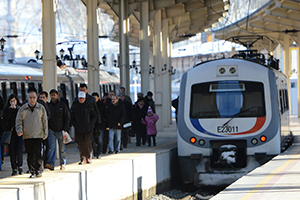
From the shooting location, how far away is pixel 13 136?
34.1 ft

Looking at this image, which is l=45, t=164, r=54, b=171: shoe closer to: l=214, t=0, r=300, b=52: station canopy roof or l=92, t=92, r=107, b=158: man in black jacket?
l=92, t=92, r=107, b=158: man in black jacket

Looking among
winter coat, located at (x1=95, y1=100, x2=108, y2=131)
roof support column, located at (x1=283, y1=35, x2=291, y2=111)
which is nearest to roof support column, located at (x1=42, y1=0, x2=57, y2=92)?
winter coat, located at (x1=95, y1=100, x2=108, y2=131)

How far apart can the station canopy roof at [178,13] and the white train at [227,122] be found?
8.72 metres

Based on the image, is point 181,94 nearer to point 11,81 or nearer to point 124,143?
point 124,143

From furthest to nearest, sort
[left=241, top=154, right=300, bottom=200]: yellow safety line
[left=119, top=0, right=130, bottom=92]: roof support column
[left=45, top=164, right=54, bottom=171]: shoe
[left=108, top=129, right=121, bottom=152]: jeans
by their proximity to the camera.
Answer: [left=119, top=0, right=130, bottom=92]: roof support column, [left=108, top=129, right=121, bottom=152]: jeans, [left=45, top=164, right=54, bottom=171]: shoe, [left=241, top=154, right=300, bottom=200]: yellow safety line

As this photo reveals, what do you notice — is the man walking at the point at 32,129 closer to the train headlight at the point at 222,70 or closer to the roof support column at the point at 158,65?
the train headlight at the point at 222,70

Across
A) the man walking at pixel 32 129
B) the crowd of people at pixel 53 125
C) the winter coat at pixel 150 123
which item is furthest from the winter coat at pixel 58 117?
the winter coat at pixel 150 123

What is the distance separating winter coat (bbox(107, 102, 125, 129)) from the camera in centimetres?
1353

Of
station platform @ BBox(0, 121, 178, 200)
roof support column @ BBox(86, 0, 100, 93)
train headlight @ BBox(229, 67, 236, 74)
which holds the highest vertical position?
roof support column @ BBox(86, 0, 100, 93)

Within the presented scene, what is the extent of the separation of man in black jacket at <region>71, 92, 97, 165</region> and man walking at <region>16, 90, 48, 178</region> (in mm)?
1793

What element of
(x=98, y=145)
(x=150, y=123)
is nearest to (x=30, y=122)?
(x=98, y=145)

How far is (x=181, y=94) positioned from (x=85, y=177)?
166 inches

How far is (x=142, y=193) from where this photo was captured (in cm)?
1220

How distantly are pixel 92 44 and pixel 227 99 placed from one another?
8284 mm
